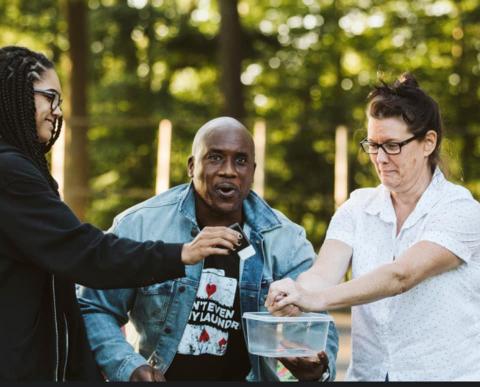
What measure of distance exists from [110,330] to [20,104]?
4.10 feet

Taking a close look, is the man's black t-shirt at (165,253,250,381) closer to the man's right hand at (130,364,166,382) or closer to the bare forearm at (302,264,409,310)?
the man's right hand at (130,364,166,382)

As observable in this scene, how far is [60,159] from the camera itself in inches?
726

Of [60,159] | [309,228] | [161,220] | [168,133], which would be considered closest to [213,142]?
[161,220]

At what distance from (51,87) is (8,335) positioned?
0.97 metres

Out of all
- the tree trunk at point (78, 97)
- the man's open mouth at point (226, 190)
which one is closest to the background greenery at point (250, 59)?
the tree trunk at point (78, 97)

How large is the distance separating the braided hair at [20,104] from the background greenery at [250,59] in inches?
575

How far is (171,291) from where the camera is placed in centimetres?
461

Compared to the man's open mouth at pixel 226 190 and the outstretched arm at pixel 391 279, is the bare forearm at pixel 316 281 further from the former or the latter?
the man's open mouth at pixel 226 190

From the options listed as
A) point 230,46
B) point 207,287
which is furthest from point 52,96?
point 230,46

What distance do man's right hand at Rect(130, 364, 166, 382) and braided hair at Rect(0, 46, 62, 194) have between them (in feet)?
2.99

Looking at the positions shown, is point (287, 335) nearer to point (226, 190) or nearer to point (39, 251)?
point (226, 190)

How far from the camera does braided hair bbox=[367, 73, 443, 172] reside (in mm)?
4008

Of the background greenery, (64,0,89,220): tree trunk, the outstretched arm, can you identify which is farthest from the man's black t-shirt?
(64,0,89,220): tree trunk

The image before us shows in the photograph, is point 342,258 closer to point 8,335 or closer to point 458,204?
point 458,204
